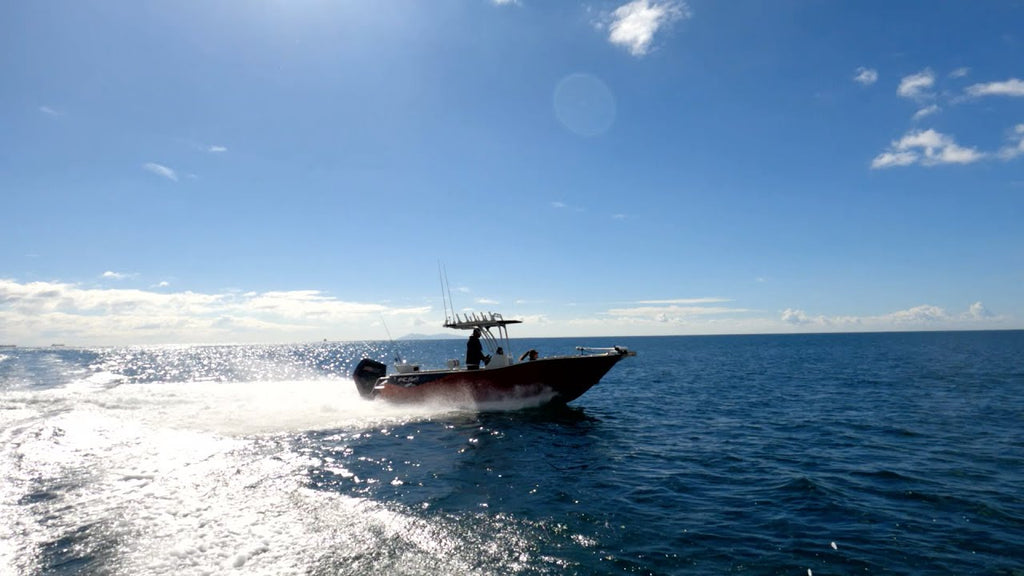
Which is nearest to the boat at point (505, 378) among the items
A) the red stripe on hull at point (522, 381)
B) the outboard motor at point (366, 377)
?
the red stripe on hull at point (522, 381)

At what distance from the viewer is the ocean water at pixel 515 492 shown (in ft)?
26.3

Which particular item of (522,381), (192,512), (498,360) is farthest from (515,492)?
(498,360)

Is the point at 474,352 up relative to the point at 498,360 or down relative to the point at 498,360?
up

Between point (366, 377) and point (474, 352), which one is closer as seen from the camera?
point (474, 352)

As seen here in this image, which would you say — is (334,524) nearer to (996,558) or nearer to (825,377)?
(996,558)

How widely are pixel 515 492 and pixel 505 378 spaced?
34.4 ft

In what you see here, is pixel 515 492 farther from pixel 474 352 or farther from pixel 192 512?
pixel 474 352

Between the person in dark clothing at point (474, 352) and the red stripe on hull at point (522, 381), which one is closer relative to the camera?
the red stripe on hull at point (522, 381)

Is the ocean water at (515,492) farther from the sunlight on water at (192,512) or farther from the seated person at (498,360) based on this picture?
the seated person at (498,360)

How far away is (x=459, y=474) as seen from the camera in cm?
1327

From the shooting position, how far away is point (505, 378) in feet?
72.7

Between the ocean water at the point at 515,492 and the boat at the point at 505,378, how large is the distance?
102 cm

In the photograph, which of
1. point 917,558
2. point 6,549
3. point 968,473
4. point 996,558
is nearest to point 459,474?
point 6,549

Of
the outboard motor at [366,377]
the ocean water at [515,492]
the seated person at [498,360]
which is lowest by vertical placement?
the ocean water at [515,492]
